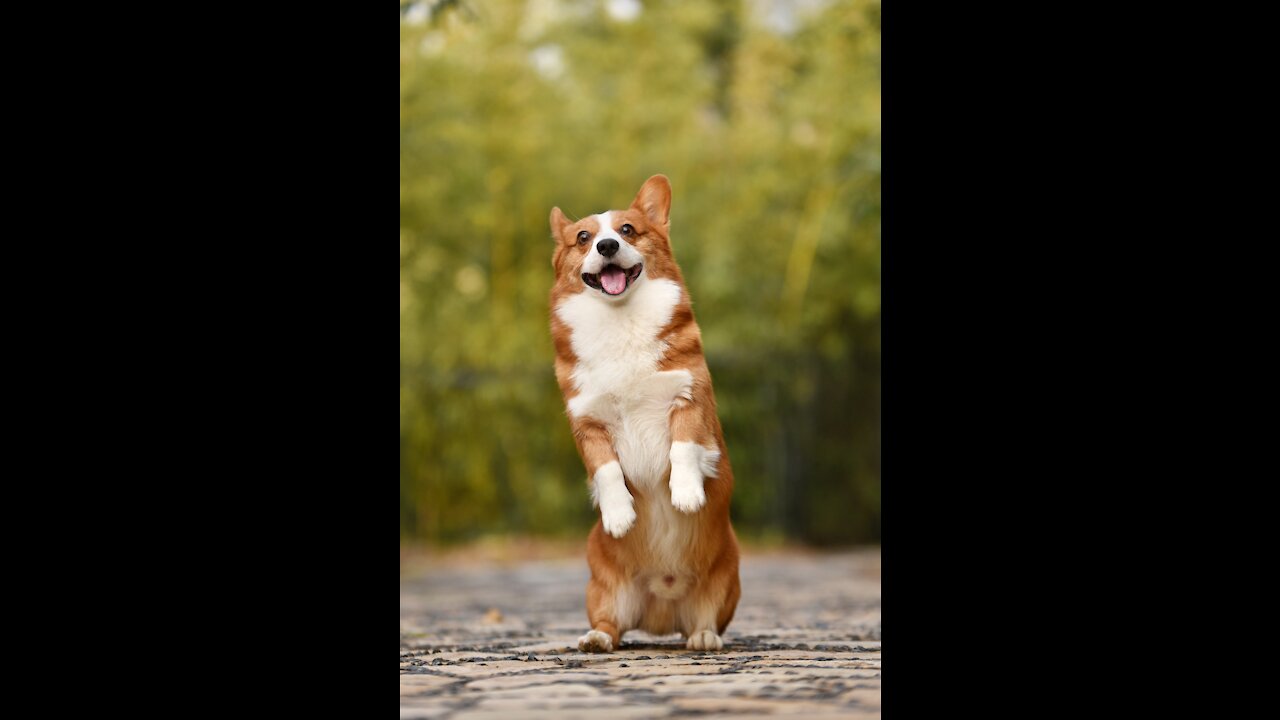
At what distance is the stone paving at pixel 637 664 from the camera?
2.56m

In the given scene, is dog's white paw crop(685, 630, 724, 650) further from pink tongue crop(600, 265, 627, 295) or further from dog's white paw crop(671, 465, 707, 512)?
pink tongue crop(600, 265, 627, 295)

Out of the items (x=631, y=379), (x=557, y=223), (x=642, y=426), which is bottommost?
(x=642, y=426)

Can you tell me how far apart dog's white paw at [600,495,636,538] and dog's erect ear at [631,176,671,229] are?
3.01ft

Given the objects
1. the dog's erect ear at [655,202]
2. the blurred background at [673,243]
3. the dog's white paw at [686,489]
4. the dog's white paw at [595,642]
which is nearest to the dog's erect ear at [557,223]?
the dog's erect ear at [655,202]

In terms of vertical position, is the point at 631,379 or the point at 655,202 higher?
the point at 655,202

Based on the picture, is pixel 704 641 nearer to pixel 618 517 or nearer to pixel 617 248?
pixel 618 517

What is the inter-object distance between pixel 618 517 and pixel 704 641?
1.90 ft

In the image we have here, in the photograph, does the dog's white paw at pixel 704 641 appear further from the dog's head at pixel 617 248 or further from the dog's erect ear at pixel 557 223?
the dog's erect ear at pixel 557 223

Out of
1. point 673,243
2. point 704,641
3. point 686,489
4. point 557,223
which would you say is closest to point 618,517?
point 686,489

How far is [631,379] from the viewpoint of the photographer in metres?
3.49

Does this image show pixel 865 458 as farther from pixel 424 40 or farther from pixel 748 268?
pixel 424 40

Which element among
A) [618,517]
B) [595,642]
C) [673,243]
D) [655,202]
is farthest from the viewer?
[673,243]

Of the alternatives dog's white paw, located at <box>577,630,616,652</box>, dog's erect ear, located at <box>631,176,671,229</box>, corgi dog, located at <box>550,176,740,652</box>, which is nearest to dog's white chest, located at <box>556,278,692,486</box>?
corgi dog, located at <box>550,176,740,652</box>

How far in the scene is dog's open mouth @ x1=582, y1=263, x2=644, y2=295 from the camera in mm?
3506
